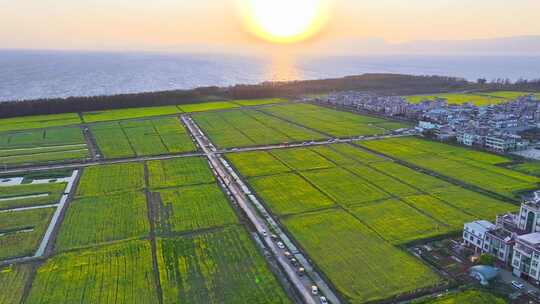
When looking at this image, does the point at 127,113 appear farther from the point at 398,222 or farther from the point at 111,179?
the point at 398,222

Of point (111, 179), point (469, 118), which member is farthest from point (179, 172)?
point (469, 118)

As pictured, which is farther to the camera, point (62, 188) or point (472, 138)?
point (472, 138)

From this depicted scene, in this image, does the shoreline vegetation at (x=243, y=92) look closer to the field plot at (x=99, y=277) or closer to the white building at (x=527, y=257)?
the field plot at (x=99, y=277)

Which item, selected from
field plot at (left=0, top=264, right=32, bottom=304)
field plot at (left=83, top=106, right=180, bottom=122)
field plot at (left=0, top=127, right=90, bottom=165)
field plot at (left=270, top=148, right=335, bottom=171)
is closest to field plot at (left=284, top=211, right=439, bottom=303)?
field plot at (left=270, top=148, right=335, bottom=171)

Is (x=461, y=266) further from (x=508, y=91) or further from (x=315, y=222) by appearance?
(x=508, y=91)

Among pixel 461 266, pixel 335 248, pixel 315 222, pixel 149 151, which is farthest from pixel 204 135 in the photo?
pixel 461 266

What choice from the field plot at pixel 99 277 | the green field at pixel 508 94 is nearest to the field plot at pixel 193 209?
the field plot at pixel 99 277
